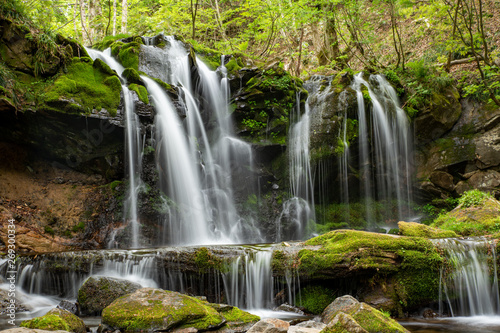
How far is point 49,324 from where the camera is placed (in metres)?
3.89

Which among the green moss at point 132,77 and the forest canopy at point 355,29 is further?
the forest canopy at point 355,29

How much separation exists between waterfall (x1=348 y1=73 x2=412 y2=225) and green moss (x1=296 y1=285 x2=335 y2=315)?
693 cm

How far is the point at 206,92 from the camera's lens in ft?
41.4

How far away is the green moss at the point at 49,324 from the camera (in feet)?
12.6

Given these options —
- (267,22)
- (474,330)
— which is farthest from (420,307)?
(267,22)

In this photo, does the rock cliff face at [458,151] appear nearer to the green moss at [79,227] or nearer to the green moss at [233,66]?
the green moss at [233,66]

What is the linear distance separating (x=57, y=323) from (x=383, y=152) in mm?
11256

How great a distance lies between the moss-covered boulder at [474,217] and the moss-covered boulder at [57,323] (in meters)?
7.70

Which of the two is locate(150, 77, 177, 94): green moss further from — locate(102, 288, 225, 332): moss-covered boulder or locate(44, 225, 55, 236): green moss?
locate(102, 288, 225, 332): moss-covered boulder

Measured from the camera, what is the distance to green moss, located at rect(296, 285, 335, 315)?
5660mm

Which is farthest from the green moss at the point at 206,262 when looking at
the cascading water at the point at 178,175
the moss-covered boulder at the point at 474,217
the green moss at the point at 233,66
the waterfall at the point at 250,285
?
the green moss at the point at 233,66

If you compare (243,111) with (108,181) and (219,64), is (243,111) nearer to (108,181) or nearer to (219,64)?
(219,64)

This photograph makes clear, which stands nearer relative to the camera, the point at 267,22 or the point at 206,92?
the point at 206,92

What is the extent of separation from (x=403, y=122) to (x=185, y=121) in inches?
317
